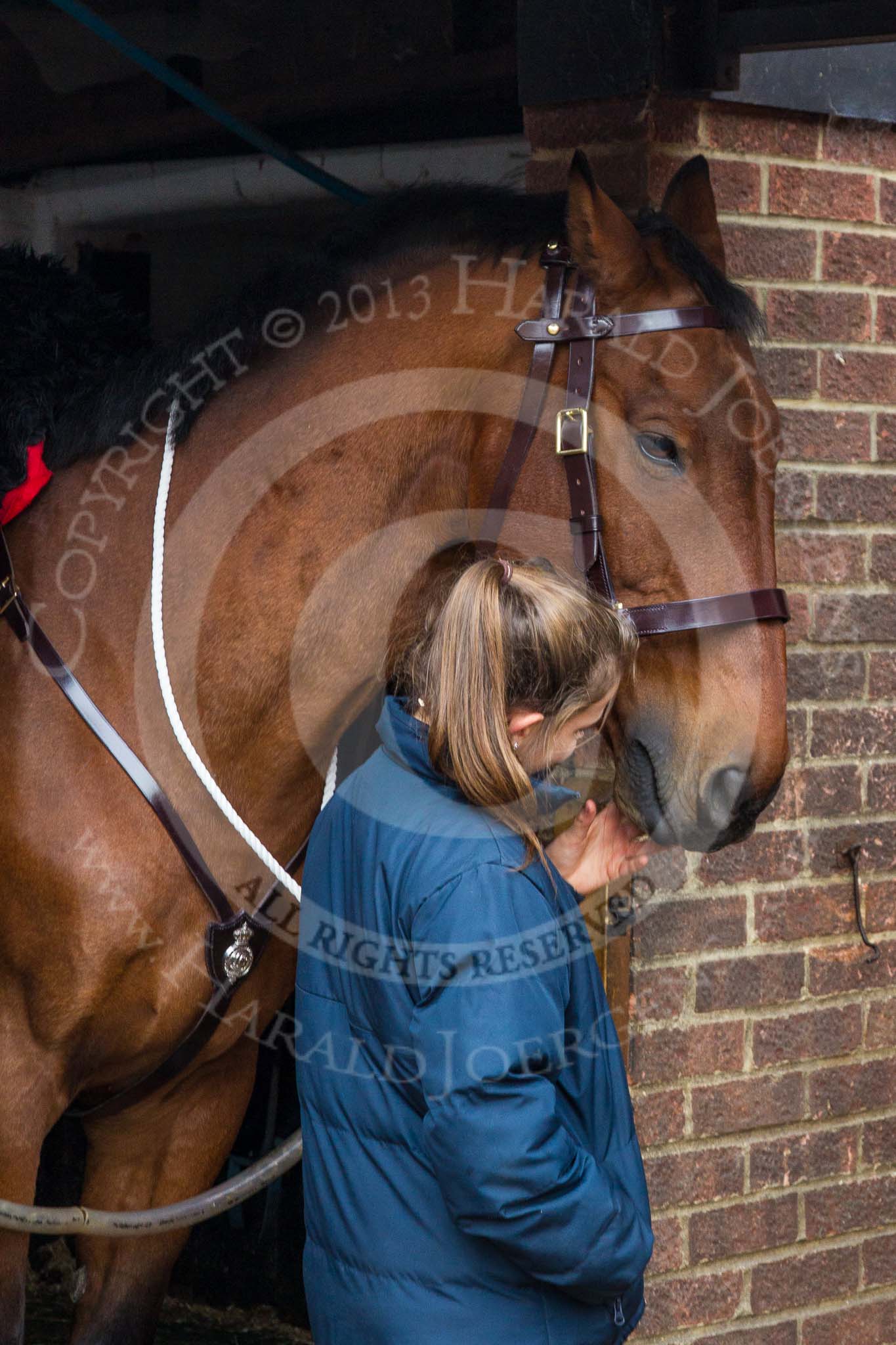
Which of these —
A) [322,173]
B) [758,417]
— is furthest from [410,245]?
[322,173]

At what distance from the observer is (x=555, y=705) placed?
1566 millimetres

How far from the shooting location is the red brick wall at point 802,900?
2613 millimetres

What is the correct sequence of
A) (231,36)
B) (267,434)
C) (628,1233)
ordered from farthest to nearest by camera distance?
(231,36) < (267,434) < (628,1233)

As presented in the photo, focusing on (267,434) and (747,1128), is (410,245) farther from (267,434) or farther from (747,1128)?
(747,1128)

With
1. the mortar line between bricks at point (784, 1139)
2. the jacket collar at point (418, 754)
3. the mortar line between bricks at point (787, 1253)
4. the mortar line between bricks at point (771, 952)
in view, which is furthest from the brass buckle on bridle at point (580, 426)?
the mortar line between bricks at point (787, 1253)

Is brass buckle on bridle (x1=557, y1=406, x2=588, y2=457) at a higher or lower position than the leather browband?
lower

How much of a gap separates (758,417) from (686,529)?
200 mm

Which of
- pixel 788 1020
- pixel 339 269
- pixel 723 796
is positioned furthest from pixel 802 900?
pixel 339 269

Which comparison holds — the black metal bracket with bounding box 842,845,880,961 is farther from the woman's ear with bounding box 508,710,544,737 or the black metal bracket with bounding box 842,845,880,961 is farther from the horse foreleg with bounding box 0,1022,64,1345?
the horse foreleg with bounding box 0,1022,64,1345

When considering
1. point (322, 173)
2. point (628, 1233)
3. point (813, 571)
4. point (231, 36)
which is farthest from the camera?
point (231, 36)

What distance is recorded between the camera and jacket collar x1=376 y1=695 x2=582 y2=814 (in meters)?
1.58

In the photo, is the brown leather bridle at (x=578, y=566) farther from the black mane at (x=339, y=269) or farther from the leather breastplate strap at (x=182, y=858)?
the black mane at (x=339, y=269)

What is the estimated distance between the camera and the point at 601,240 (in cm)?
200

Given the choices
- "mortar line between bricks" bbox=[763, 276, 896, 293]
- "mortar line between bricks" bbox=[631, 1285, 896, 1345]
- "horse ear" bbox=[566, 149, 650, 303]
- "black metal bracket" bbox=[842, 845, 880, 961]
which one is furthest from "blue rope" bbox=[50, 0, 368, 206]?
"mortar line between bricks" bbox=[631, 1285, 896, 1345]
